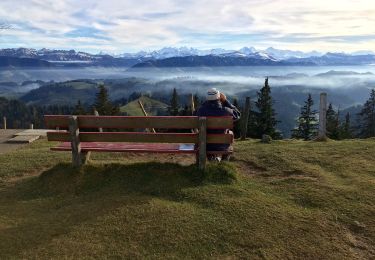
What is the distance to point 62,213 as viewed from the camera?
309 inches

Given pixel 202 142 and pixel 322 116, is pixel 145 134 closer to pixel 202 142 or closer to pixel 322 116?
pixel 202 142

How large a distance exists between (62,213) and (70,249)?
1.55 meters

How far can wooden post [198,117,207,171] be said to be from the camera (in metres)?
9.03

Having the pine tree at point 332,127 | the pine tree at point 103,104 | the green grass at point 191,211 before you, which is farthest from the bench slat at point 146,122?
the pine tree at point 103,104

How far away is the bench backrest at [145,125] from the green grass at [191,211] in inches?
26.1

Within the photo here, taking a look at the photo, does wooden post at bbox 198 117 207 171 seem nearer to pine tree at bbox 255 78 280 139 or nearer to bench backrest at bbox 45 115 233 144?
bench backrest at bbox 45 115 233 144

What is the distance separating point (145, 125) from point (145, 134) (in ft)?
0.81

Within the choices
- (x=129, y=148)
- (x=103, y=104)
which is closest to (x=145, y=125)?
(x=129, y=148)

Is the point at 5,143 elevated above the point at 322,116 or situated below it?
below

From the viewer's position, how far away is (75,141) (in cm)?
955

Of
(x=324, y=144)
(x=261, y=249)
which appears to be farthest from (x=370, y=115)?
(x=261, y=249)

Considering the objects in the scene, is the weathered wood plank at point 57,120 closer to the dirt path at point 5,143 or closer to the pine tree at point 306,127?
the dirt path at point 5,143

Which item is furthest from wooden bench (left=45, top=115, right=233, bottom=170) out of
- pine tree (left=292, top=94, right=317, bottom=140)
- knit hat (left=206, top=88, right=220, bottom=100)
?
pine tree (left=292, top=94, right=317, bottom=140)

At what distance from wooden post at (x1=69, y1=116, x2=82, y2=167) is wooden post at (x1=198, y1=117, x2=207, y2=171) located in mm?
2951
